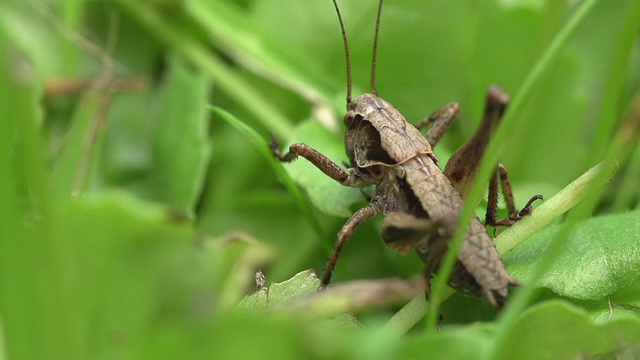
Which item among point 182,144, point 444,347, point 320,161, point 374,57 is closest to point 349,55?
point 374,57

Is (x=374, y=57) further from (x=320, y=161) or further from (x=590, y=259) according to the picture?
(x=590, y=259)

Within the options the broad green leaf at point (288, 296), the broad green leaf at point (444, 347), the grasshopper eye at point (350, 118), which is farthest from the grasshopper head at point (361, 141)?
the broad green leaf at point (444, 347)

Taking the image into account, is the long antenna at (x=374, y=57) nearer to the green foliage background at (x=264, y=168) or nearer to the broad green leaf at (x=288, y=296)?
the green foliage background at (x=264, y=168)

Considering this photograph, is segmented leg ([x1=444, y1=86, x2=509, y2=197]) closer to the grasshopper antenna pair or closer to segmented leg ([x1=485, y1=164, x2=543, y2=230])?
segmented leg ([x1=485, y1=164, x2=543, y2=230])

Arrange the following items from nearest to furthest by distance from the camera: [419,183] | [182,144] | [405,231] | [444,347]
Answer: [444,347] → [405,231] → [419,183] → [182,144]

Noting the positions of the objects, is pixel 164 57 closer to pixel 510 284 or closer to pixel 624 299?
pixel 510 284

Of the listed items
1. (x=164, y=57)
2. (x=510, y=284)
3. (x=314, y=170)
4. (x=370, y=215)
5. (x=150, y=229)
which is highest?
(x=164, y=57)

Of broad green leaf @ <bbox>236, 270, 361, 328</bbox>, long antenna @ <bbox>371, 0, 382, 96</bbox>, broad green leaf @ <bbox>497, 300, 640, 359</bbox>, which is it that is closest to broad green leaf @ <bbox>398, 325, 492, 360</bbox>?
broad green leaf @ <bbox>497, 300, 640, 359</bbox>

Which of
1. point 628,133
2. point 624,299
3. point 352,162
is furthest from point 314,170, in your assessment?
point 628,133
